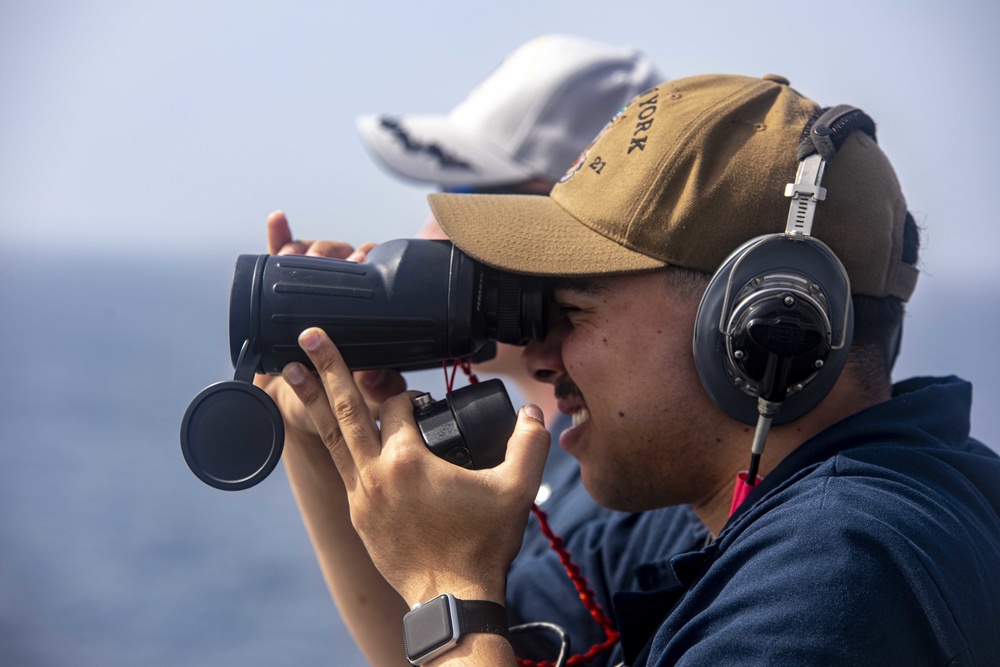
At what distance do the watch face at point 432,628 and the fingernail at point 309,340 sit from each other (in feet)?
1.09

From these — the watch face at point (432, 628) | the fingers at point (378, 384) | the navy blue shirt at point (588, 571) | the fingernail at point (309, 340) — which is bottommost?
the navy blue shirt at point (588, 571)

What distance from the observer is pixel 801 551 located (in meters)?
0.92

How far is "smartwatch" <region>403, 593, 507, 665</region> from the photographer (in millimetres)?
1024

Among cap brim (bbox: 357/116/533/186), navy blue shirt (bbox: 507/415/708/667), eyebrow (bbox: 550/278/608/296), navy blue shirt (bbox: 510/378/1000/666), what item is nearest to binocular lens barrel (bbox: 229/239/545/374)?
eyebrow (bbox: 550/278/608/296)

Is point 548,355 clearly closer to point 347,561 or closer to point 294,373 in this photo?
point 294,373

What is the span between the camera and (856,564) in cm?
89

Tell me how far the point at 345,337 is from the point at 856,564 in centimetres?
64

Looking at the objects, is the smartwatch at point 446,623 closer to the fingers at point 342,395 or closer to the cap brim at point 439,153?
the fingers at point 342,395

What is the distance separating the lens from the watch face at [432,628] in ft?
3.35

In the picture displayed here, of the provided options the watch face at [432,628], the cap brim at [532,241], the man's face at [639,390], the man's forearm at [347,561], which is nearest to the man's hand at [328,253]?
the man's forearm at [347,561]

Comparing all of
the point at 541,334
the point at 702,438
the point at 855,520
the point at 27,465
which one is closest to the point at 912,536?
the point at 855,520

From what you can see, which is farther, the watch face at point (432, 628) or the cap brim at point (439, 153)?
the cap brim at point (439, 153)

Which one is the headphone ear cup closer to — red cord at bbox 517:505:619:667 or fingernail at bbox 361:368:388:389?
red cord at bbox 517:505:619:667

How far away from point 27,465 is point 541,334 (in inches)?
187
